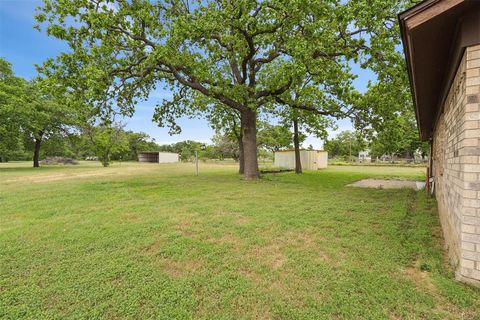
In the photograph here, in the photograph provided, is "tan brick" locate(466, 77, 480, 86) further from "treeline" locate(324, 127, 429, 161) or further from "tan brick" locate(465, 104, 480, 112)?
"treeline" locate(324, 127, 429, 161)

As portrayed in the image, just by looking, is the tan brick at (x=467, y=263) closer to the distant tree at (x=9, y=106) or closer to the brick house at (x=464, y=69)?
the brick house at (x=464, y=69)

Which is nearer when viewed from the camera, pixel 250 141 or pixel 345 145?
pixel 250 141

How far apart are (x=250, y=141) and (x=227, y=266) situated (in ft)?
29.7

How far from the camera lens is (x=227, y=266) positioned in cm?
302

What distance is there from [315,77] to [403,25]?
22.2 feet

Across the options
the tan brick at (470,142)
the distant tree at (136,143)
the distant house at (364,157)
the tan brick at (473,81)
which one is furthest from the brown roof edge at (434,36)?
the distant tree at (136,143)

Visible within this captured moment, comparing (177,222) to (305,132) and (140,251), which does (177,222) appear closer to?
(140,251)

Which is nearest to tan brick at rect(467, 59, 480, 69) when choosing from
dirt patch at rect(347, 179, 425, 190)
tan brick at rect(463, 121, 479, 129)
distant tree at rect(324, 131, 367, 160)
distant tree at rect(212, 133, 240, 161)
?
tan brick at rect(463, 121, 479, 129)

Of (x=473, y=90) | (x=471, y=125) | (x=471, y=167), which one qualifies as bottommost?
(x=471, y=167)

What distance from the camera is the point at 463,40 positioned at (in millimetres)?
2385

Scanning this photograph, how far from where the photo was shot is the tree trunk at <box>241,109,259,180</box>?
11.6 meters

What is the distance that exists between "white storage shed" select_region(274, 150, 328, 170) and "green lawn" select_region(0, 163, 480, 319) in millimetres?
17731

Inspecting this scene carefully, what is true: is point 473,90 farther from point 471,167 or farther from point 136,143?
point 136,143

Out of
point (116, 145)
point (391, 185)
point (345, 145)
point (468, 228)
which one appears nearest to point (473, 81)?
point (468, 228)
